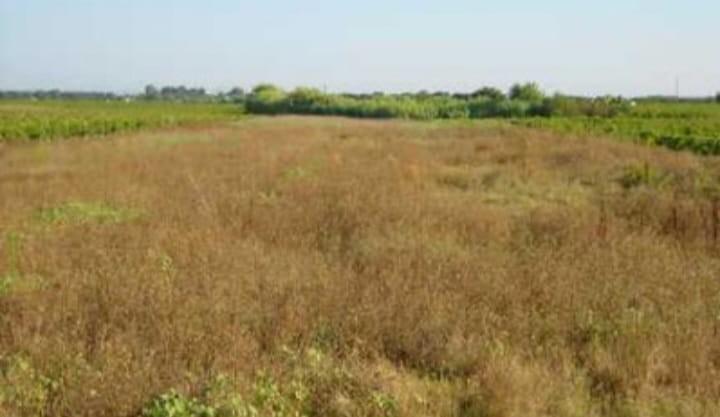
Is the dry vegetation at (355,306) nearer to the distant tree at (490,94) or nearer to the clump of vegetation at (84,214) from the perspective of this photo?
the clump of vegetation at (84,214)

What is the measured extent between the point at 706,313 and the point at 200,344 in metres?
3.90

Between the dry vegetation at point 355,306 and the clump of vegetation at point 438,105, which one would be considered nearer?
the dry vegetation at point 355,306

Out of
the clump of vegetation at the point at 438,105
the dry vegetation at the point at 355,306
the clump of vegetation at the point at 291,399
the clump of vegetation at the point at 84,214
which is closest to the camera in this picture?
the clump of vegetation at the point at 291,399

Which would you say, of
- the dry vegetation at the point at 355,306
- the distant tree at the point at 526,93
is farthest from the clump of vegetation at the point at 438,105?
the dry vegetation at the point at 355,306

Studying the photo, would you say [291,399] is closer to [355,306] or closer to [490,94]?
[355,306]

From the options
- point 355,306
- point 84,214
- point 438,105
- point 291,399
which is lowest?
point 291,399

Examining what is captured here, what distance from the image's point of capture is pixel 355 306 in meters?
6.23

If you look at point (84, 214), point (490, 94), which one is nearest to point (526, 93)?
point (490, 94)

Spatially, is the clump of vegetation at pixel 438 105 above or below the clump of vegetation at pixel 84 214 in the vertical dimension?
above

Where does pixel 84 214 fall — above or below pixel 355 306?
above

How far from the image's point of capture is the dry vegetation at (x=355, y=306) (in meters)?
4.66

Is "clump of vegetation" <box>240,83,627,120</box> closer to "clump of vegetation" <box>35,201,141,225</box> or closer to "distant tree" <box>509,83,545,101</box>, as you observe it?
"distant tree" <box>509,83,545,101</box>

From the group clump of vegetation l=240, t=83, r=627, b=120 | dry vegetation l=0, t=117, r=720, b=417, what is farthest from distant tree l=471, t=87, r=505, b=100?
dry vegetation l=0, t=117, r=720, b=417

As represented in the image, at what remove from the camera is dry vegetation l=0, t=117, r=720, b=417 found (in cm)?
466
